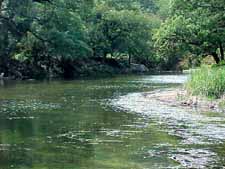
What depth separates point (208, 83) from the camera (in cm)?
3359

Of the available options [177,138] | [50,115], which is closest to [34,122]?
[50,115]

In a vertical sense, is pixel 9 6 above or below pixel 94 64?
above

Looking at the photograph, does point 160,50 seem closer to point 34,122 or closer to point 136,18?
point 34,122

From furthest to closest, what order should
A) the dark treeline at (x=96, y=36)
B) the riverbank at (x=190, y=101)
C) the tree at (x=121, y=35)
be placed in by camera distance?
1. the tree at (x=121, y=35)
2. the dark treeline at (x=96, y=36)
3. the riverbank at (x=190, y=101)

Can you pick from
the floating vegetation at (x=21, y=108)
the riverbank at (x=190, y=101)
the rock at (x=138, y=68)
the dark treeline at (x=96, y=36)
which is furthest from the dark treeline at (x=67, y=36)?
the riverbank at (x=190, y=101)

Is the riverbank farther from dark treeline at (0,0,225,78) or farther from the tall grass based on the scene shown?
dark treeline at (0,0,225,78)

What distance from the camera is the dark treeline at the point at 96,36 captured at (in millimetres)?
47344

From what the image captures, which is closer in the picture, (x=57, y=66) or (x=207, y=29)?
(x=207, y=29)

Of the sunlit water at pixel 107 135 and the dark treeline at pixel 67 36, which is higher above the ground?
the dark treeline at pixel 67 36

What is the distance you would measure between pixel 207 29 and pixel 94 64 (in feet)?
133

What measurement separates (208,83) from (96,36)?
55.9 metres

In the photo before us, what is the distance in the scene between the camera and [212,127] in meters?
24.4

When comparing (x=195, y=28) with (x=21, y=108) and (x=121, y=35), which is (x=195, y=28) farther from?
(x=121, y=35)

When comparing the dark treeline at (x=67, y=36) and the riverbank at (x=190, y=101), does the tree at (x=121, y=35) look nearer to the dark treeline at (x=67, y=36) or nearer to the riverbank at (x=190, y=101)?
the dark treeline at (x=67, y=36)
